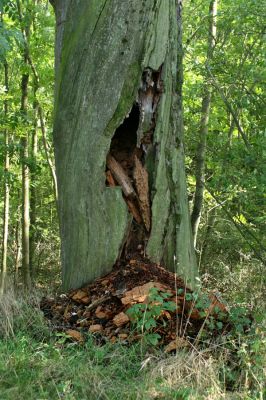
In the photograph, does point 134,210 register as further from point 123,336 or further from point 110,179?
point 123,336

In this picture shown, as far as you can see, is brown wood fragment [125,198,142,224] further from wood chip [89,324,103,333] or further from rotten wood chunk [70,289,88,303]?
wood chip [89,324,103,333]

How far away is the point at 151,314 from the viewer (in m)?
3.76

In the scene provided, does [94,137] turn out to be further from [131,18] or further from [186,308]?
[186,308]

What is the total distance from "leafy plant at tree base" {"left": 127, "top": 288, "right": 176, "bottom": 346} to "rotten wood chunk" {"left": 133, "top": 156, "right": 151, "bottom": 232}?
3.18 ft

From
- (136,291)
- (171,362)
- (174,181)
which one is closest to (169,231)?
(174,181)

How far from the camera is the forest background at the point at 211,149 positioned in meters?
3.69

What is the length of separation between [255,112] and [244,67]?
1.33 meters

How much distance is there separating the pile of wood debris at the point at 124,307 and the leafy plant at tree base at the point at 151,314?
0.05 metres

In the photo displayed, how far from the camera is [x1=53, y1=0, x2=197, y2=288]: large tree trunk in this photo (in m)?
4.62

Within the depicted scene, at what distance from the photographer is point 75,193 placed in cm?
471

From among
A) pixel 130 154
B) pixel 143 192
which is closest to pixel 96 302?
pixel 143 192

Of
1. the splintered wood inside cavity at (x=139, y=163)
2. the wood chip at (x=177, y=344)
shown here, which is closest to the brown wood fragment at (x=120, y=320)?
the wood chip at (x=177, y=344)

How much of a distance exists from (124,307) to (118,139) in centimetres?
176

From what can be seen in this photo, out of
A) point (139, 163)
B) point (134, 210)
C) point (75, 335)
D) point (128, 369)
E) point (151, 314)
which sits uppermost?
point (139, 163)
